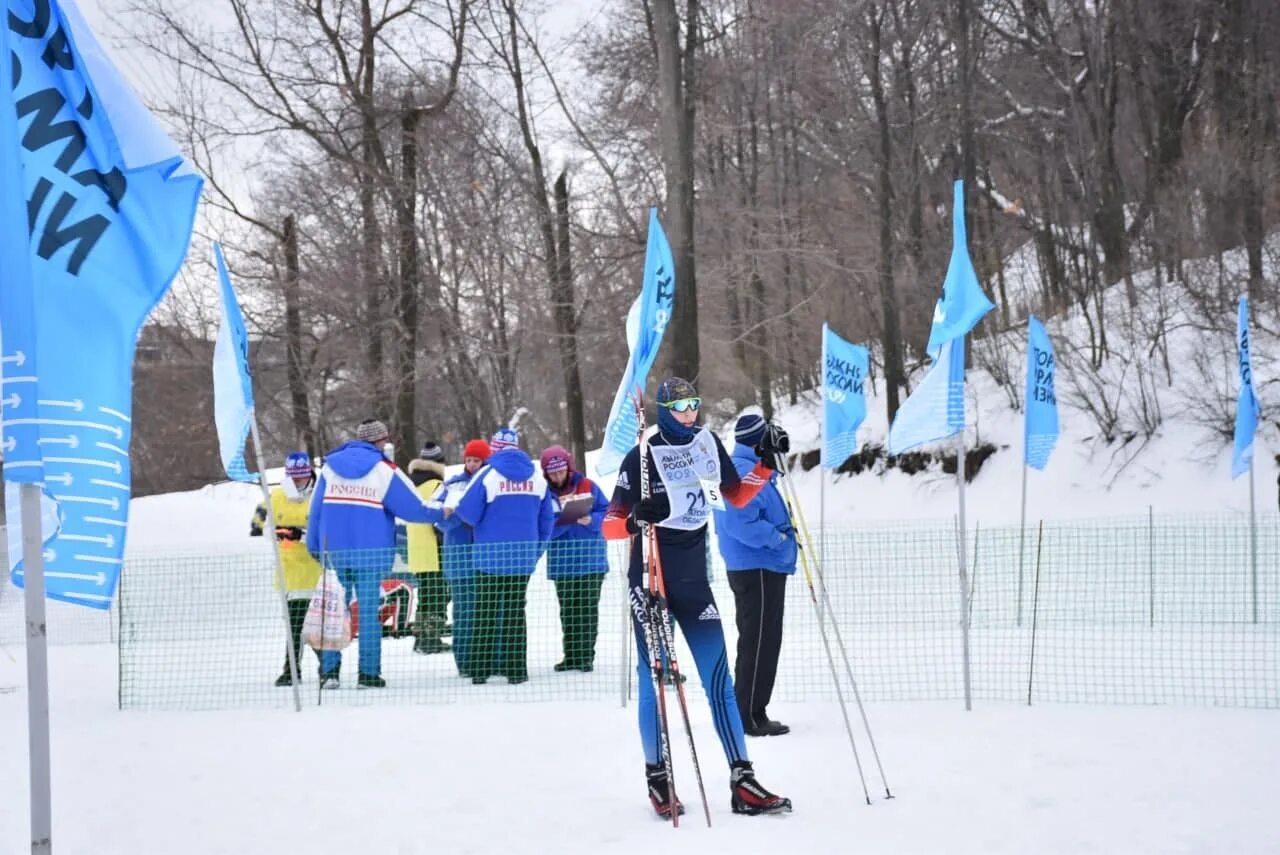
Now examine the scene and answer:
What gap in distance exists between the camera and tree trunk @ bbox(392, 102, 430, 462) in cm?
2156

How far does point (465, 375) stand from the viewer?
30.8 m

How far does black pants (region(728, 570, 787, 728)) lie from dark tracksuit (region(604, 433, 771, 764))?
1.51 meters

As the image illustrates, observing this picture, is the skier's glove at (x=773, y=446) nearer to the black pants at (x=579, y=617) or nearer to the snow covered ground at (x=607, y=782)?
the snow covered ground at (x=607, y=782)

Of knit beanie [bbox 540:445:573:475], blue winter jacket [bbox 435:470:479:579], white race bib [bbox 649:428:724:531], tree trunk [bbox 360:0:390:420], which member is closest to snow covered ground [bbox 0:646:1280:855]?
white race bib [bbox 649:428:724:531]

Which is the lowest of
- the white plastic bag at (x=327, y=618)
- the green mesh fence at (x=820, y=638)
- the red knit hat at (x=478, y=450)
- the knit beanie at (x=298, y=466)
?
the green mesh fence at (x=820, y=638)

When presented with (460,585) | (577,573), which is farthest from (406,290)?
(577,573)

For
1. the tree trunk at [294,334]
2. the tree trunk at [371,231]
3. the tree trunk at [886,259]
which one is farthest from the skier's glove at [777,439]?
the tree trunk at [294,334]

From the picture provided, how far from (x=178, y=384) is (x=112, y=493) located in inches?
1027

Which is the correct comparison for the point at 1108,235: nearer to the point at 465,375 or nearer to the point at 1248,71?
the point at 1248,71

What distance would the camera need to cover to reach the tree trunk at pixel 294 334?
22.2m

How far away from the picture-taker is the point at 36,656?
3.58 metres

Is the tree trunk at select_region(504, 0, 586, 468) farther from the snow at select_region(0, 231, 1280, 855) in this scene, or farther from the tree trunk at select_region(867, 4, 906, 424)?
the snow at select_region(0, 231, 1280, 855)

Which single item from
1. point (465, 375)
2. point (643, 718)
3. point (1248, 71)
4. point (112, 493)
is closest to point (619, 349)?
point (465, 375)

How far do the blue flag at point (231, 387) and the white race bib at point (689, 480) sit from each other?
3.86 metres
